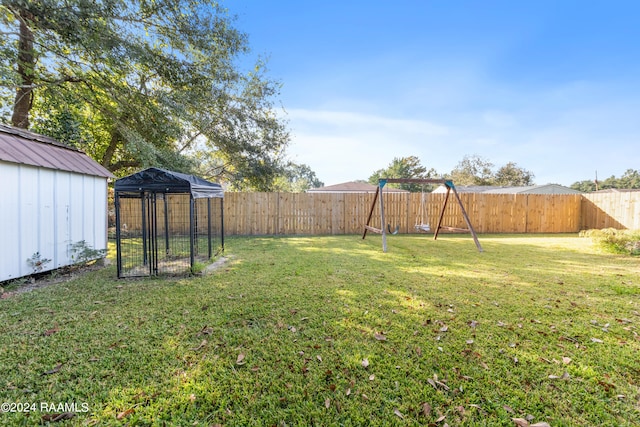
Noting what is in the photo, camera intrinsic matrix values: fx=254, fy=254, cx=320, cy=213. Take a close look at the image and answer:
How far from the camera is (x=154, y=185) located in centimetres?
391

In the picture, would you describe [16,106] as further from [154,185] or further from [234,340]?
[234,340]

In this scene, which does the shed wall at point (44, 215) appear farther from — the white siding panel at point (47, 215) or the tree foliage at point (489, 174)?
the tree foliage at point (489, 174)

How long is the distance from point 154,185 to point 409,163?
105 feet

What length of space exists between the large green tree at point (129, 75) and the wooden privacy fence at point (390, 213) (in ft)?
8.38

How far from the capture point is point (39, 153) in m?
3.93

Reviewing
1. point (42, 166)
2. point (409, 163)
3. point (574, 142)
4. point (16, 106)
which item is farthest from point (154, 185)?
point (409, 163)

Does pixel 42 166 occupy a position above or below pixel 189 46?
below

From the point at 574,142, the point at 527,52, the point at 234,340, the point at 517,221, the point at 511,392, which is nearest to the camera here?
the point at 511,392

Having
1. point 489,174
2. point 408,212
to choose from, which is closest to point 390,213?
point 408,212

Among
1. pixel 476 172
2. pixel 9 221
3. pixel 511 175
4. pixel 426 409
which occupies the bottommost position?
pixel 426 409

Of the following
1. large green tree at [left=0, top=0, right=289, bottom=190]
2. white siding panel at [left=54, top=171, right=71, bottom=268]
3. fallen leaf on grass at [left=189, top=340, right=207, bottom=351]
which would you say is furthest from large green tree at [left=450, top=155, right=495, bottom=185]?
fallen leaf on grass at [left=189, top=340, right=207, bottom=351]

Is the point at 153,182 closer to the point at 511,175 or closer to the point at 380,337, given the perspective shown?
the point at 380,337

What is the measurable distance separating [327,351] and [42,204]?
4777 mm

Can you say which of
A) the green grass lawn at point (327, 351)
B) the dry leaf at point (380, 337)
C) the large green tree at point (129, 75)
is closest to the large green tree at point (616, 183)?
the green grass lawn at point (327, 351)
